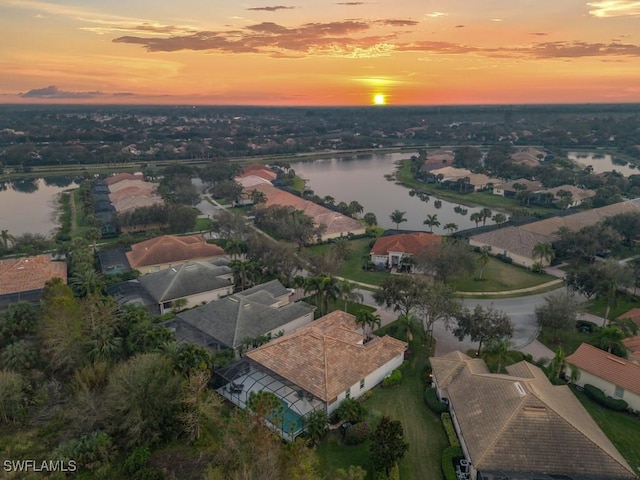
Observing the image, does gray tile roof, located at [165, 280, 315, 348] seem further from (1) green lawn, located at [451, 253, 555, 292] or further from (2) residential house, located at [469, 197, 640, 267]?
(2) residential house, located at [469, 197, 640, 267]

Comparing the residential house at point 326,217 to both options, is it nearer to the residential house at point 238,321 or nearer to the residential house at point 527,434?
the residential house at point 238,321

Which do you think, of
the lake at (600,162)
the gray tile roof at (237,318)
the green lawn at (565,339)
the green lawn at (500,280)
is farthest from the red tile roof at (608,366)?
the lake at (600,162)

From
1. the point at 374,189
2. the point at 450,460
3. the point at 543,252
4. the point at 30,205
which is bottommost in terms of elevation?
the point at 30,205

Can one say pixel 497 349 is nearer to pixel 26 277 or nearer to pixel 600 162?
pixel 26 277

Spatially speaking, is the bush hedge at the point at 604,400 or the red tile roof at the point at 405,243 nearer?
the bush hedge at the point at 604,400

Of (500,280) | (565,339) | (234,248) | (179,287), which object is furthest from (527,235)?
(179,287)

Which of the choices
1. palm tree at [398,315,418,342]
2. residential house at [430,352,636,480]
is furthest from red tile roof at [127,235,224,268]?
residential house at [430,352,636,480]
